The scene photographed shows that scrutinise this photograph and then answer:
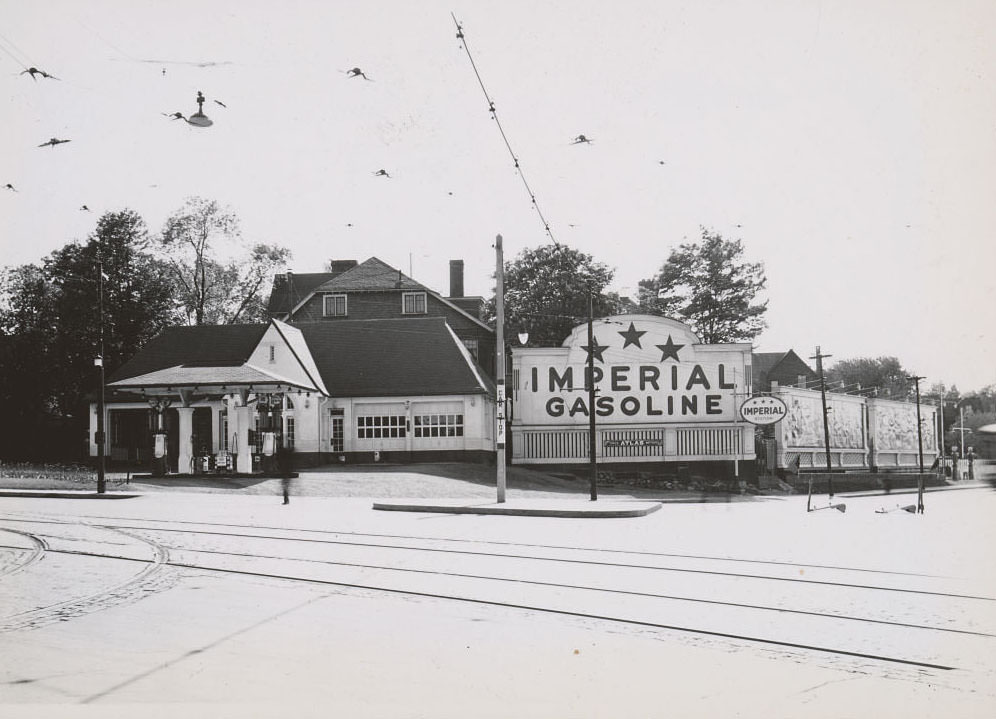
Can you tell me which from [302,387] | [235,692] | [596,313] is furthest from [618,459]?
[235,692]

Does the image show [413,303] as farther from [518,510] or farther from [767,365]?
[518,510]

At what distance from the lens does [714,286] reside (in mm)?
18062

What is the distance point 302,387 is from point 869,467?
18061 mm

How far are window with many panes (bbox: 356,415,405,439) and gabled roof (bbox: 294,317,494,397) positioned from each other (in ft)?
3.32

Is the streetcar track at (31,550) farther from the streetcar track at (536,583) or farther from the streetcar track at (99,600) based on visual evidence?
the streetcar track at (99,600)

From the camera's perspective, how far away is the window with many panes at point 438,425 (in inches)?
1355

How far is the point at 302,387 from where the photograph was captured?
29.3 m

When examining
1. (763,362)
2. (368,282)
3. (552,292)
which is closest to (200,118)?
(552,292)

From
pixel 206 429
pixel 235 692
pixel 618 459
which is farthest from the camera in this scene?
pixel 206 429

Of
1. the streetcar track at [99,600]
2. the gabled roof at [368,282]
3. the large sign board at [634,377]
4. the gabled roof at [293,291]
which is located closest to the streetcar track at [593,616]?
the streetcar track at [99,600]

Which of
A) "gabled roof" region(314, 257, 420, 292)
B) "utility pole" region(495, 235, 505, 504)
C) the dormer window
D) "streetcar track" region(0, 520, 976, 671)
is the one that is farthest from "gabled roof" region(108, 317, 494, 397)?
"streetcar track" region(0, 520, 976, 671)

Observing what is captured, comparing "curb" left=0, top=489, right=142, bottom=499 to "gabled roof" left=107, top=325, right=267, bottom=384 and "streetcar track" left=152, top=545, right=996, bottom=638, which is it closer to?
"gabled roof" left=107, top=325, right=267, bottom=384

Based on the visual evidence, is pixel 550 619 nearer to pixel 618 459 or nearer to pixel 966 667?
pixel 966 667

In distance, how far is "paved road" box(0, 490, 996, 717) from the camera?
5.51 meters
